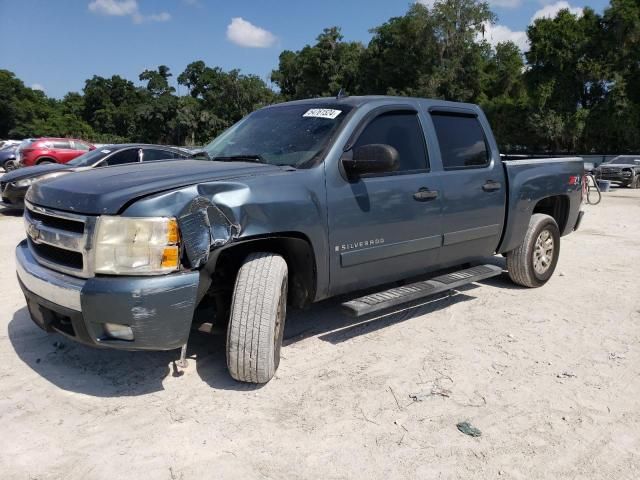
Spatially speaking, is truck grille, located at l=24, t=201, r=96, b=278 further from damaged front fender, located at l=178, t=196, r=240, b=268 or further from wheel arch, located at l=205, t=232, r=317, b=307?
wheel arch, located at l=205, t=232, r=317, b=307

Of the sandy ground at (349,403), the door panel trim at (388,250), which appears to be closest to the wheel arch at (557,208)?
the sandy ground at (349,403)

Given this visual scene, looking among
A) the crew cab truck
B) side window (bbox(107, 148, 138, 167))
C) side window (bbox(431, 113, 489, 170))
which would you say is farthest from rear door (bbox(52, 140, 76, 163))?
side window (bbox(431, 113, 489, 170))

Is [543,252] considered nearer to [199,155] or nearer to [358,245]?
[358,245]

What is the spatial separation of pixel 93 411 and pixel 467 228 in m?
3.23

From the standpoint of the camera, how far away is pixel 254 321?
313 cm

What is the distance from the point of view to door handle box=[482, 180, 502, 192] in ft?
15.6

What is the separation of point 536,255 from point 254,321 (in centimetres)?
373

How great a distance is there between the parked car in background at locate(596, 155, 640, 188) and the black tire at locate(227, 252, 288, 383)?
882 inches

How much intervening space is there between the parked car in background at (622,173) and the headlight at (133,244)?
22975 millimetres

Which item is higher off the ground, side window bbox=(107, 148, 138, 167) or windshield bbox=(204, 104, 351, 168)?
windshield bbox=(204, 104, 351, 168)

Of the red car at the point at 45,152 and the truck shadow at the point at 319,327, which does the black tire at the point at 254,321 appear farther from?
the red car at the point at 45,152

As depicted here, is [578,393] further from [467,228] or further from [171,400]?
[171,400]

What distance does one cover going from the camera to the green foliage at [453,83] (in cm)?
3334

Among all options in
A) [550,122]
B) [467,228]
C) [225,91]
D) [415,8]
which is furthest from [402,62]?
[467,228]
